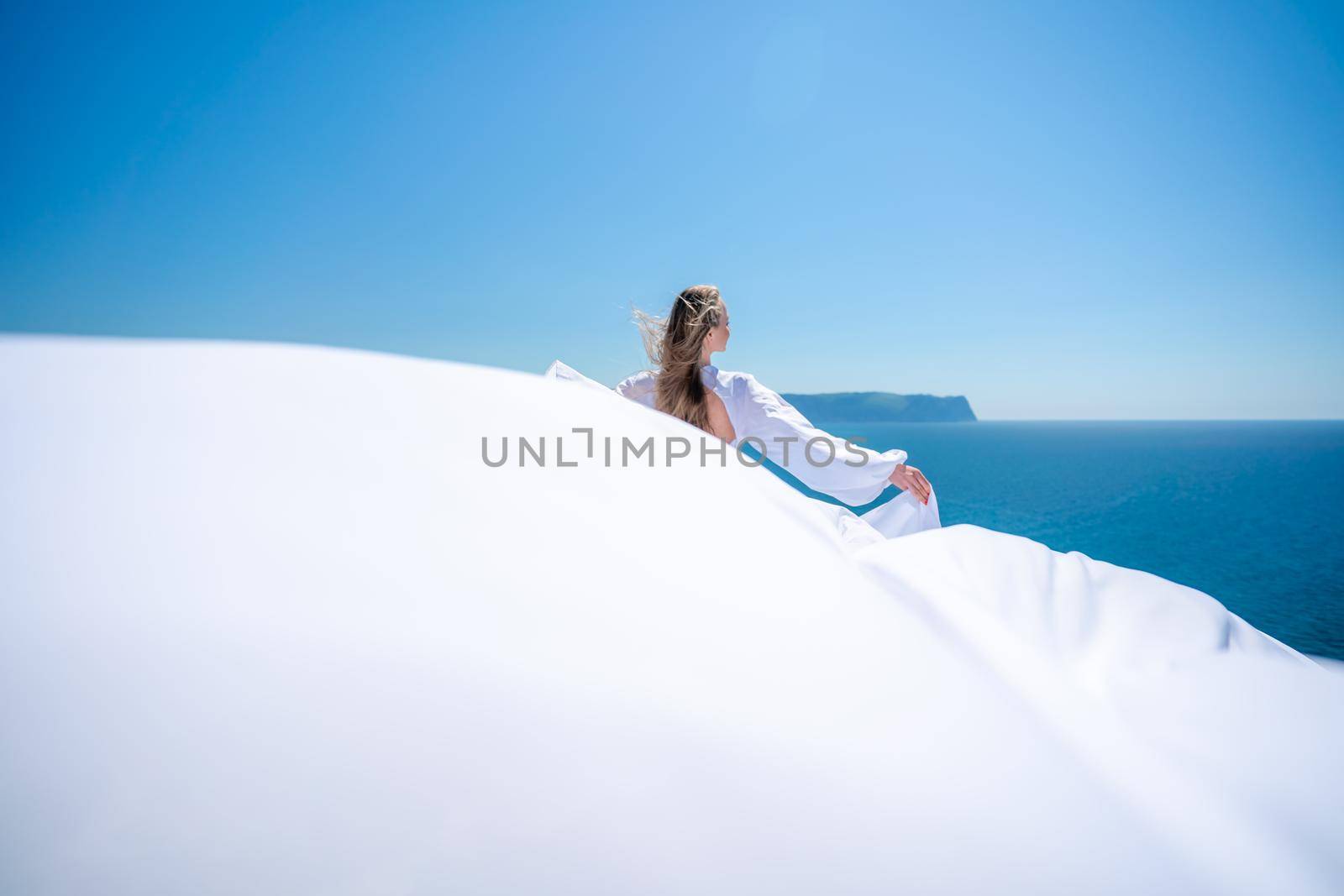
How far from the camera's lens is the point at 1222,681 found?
912 millimetres

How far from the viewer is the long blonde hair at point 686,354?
2.58 meters

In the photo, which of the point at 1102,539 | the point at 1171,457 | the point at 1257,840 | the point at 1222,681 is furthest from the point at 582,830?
the point at 1171,457

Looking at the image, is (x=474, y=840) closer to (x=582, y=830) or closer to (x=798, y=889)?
(x=582, y=830)

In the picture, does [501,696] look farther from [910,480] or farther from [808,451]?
[910,480]

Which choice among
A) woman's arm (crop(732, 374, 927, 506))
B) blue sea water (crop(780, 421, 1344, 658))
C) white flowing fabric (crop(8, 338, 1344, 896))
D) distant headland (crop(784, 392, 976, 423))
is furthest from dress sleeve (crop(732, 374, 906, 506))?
distant headland (crop(784, 392, 976, 423))

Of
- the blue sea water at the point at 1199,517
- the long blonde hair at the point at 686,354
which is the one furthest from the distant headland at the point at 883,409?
the long blonde hair at the point at 686,354

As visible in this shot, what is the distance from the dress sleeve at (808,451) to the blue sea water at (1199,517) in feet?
1.52

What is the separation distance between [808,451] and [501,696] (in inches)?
72.5

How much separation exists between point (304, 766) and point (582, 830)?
291 millimetres

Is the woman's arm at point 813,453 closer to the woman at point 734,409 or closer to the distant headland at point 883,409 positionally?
the woman at point 734,409

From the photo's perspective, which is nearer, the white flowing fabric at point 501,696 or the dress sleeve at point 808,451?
the white flowing fabric at point 501,696

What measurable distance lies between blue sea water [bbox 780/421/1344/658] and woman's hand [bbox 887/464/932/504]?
17.8 inches

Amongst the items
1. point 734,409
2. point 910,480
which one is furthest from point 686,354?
point 910,480

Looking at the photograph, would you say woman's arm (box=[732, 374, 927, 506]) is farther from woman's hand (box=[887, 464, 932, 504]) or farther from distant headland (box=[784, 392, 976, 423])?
distant headland (box=[784, 392, 976, 423])
